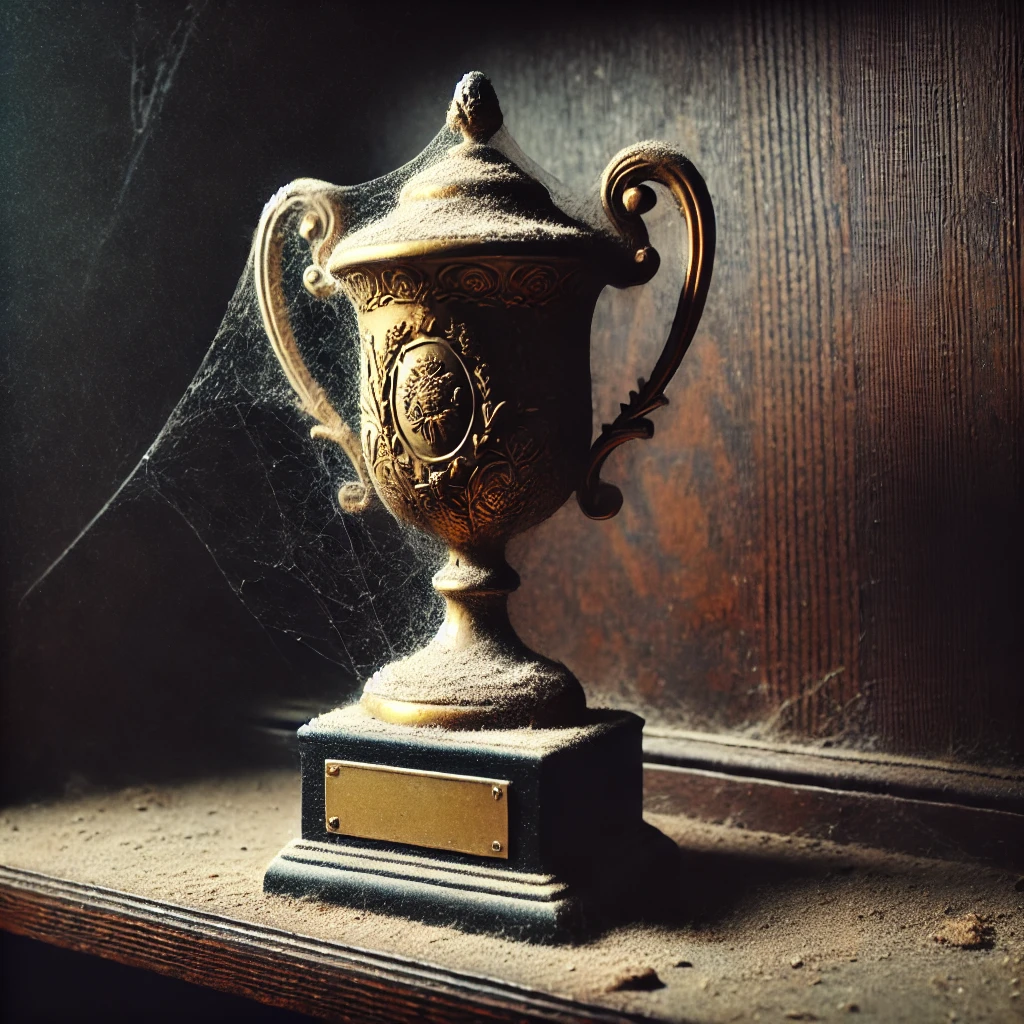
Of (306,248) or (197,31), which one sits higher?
(197,31)

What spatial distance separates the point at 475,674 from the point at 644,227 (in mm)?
Result: 471

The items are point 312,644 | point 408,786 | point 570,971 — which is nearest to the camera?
point 570,971

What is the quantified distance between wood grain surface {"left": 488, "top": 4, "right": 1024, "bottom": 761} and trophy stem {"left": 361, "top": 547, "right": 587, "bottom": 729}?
413mm

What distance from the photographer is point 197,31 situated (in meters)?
1.42

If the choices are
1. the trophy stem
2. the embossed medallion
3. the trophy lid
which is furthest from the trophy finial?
the trophy stem

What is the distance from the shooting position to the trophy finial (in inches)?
47.6

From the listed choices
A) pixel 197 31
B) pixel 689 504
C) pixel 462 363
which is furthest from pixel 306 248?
pixel 689 504

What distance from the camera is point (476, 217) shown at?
1.15 metres

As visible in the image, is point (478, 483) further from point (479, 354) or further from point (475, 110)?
point (475, 110)

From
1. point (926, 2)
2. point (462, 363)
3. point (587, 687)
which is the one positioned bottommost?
point (587, 687)

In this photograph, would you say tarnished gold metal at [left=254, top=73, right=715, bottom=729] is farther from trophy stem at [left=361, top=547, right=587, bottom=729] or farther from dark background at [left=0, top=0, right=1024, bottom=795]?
dark background at [left=0, top=0, right=1024, bottom=795]

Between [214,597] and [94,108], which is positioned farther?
[214,597]

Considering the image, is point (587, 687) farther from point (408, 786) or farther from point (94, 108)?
point (94, 108)

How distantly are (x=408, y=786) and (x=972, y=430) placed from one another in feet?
2.47
